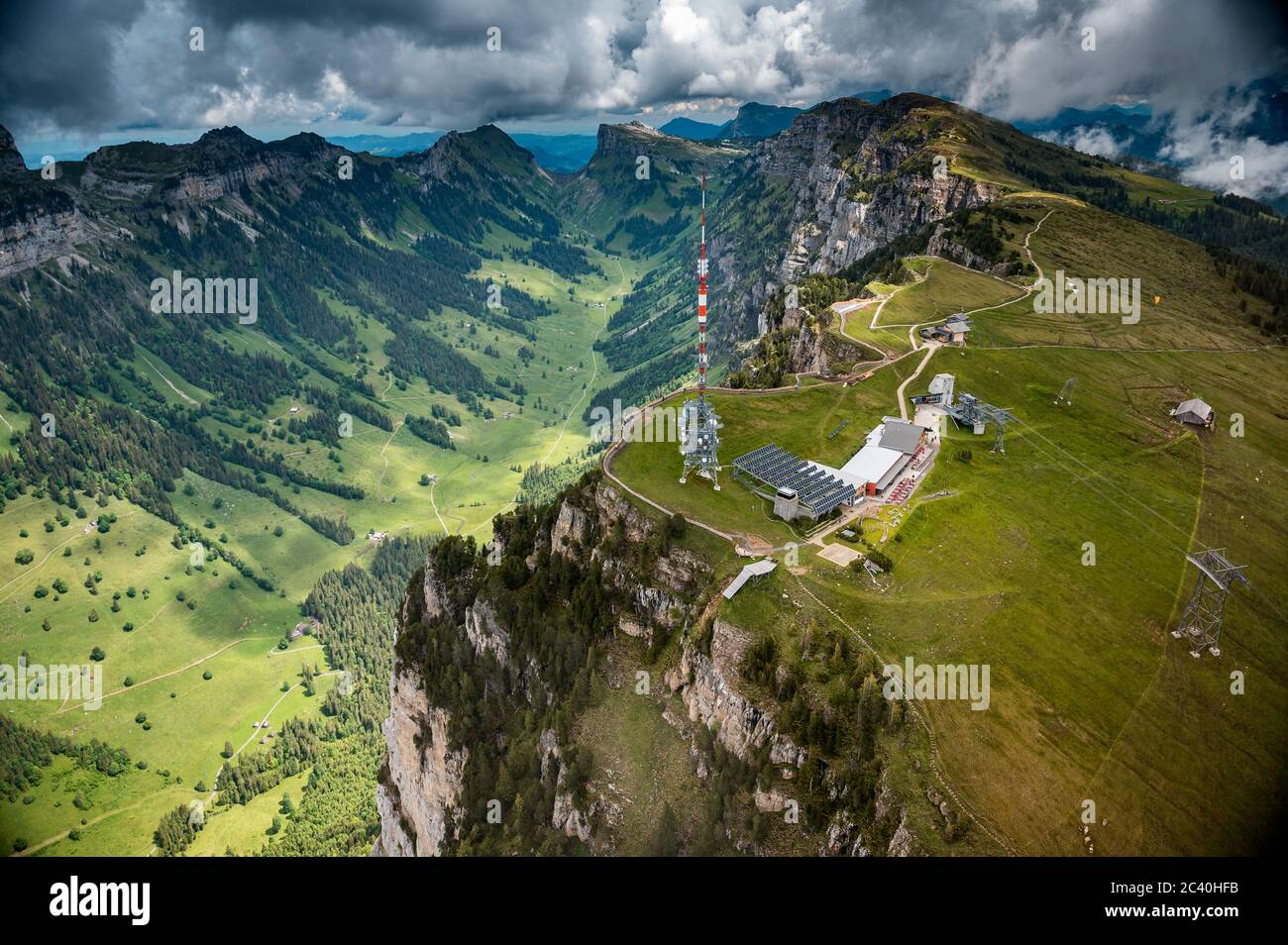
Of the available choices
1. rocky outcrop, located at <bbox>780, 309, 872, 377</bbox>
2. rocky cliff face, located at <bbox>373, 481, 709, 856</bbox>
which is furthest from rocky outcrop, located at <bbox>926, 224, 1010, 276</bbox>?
rocky cliff face, located at <bbox>373, 481, 709, 856</bbox>

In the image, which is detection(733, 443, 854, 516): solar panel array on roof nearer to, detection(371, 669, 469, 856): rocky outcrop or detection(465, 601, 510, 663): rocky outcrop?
detection(465, 601, 510, 663): rocky outcrop

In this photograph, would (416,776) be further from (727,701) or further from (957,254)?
(957,254)

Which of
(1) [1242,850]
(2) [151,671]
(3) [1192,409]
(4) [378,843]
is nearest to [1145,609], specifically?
(1) [1242,850]

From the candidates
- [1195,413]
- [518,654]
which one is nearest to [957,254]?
Result: [1195,413]

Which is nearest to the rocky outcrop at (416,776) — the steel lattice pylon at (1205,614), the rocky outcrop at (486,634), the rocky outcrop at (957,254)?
the rocky outcrop at (486,634)

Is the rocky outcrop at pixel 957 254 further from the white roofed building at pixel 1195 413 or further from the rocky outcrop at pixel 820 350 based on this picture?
the white roofed building at pixel 1195 413
